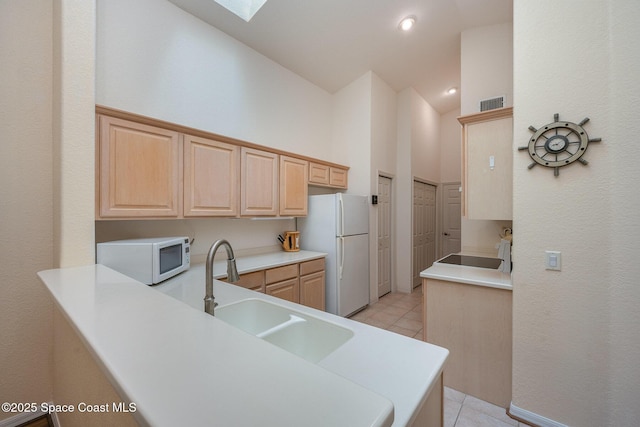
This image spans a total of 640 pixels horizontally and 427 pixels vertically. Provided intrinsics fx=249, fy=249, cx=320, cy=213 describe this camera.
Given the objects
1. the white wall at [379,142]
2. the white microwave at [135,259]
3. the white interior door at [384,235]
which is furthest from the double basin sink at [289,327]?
the white interior door at [384,235]

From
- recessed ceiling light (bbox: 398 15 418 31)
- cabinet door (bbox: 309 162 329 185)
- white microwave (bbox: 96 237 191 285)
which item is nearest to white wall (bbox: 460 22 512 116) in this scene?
recessed ceiling light (bbox: 398 15 418 31)

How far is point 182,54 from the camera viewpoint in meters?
2.38

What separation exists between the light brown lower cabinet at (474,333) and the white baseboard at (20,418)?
112 inches

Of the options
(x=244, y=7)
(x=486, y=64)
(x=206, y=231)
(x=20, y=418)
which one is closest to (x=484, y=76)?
(x=486, y=64)

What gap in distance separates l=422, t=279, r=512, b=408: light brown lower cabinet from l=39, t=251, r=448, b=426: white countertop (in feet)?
4.11

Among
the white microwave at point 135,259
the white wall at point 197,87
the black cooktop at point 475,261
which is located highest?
the white wall at point 197,87

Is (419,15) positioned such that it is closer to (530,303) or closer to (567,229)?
(567,229)

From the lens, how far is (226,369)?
0.46m

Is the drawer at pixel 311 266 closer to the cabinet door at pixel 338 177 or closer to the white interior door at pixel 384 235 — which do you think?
the cabinet door at pixel 338 177

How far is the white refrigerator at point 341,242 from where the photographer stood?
10.2 ft

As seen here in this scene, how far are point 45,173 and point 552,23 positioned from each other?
3.46 meters

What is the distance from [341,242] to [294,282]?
79cm

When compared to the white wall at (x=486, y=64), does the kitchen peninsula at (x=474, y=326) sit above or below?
below

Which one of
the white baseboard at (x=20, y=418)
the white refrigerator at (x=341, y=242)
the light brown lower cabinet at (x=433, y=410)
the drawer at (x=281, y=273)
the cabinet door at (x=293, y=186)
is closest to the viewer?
the light brown lower cabinet at (x=433, y=410)
